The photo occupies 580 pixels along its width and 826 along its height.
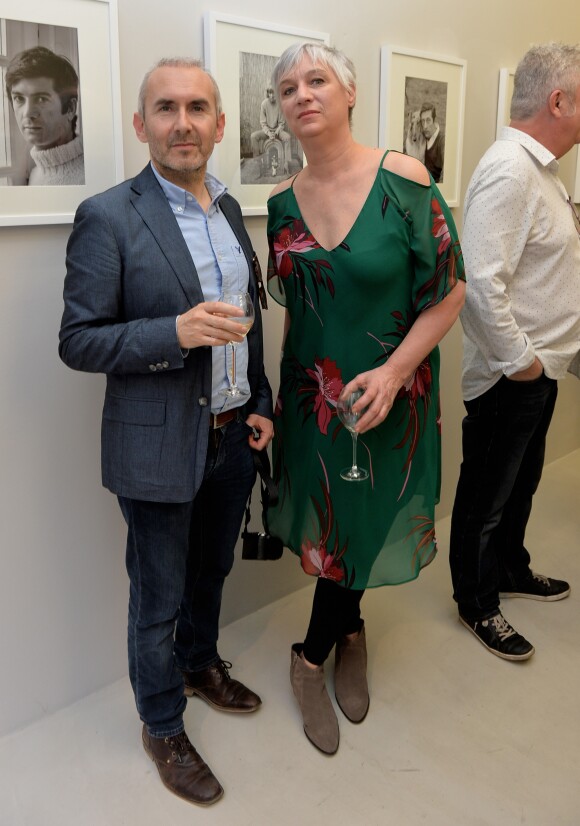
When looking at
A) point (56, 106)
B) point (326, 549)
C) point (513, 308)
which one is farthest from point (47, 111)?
point (513, 308)

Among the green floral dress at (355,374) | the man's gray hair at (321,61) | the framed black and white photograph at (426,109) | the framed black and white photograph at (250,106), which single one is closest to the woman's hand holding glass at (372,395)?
the green floral dress at (355,374)

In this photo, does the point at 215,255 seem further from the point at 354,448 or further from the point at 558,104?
the point at 558,104

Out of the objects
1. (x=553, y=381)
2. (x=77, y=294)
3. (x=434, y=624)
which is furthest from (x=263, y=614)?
(x=77, y=294)

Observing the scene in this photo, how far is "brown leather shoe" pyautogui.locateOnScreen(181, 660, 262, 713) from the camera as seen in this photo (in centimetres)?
234

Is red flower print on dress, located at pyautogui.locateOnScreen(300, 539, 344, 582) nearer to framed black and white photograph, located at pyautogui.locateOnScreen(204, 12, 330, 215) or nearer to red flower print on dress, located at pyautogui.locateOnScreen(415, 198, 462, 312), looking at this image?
red flower print on dress, located at pyautogui.locateOnScreen(415, 198, 462, 312)

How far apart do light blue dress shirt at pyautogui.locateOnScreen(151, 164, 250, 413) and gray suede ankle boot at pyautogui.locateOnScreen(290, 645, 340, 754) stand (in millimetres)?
914

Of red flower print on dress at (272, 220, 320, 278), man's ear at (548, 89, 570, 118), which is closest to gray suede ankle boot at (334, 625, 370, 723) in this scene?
red flower print on dress at (272, 220, 320, 278)

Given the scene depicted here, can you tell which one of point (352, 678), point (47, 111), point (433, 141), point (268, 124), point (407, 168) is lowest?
point (352, 678)

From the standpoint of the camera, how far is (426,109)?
9.62 ft

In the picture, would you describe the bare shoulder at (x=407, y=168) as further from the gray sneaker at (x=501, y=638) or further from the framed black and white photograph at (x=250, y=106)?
the gray sneaker at (x=501, y=638)

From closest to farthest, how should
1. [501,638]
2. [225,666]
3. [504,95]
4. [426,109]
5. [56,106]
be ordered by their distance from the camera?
[56,106], [225,666], [501,638], [426,109], [504,95]

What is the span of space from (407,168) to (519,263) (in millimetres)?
670

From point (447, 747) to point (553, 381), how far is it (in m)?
1.23

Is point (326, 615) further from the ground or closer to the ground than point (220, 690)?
further from the ground
